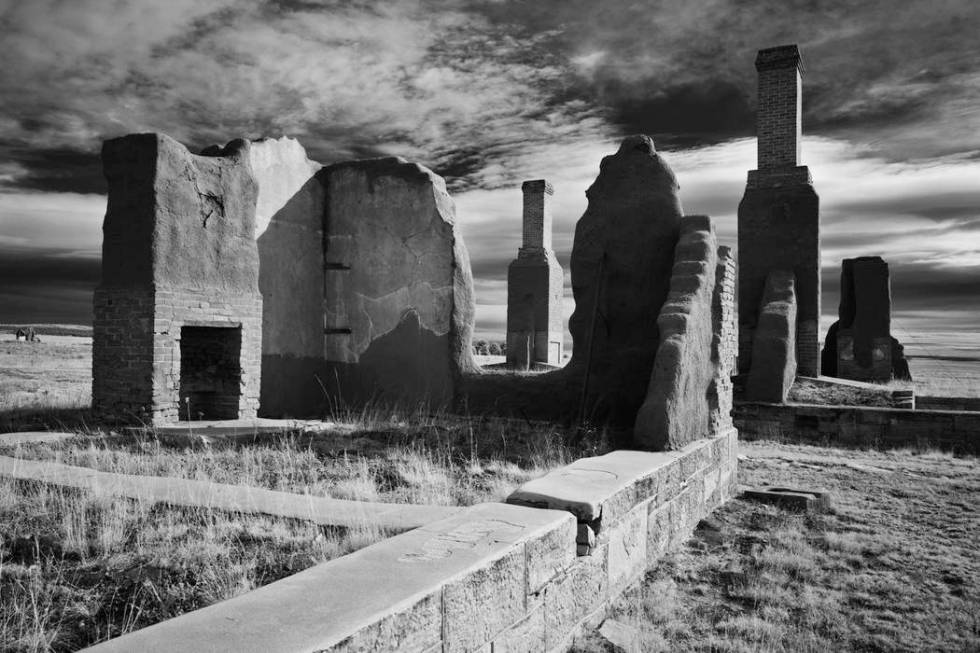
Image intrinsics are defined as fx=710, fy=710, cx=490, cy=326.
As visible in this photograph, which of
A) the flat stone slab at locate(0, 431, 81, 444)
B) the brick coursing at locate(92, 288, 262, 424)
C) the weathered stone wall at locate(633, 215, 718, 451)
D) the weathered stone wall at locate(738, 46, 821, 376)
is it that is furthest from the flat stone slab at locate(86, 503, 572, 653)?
the weathered stone wall at locate(738, 46, 821, 376)

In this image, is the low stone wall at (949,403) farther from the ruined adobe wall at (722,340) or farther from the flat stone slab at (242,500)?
the flat stone slab at (242,500)

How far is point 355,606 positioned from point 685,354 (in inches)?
169

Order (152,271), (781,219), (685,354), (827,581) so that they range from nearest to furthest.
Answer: (827,581)
(685,354)
(152,271)
(781,219)

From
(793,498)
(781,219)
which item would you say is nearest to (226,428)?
(793,498)

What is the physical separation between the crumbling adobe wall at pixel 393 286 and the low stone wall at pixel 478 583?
4590 millimetres

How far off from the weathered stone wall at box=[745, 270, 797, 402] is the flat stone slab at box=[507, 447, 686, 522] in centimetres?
728

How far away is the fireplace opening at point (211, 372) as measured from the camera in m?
8.86

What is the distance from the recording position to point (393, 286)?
386 inches

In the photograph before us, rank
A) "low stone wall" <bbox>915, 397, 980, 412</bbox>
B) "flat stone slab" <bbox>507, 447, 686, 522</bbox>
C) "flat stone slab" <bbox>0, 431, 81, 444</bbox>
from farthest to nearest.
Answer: "low stone wall" <bbox>915, 397, 980, 412</bbox>
"flat stone slab" <bbox>0, 431, 81, 444</bbox>
"flat stone slab" <bbox>507, 447, 686, 522</bbox>

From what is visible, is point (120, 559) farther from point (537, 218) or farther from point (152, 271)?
point (537, 218)

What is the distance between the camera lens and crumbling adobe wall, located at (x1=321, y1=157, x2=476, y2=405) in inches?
369

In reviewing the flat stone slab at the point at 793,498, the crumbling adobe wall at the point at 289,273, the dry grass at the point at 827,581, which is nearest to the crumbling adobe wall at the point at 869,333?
the dry grass at the point at 827,581

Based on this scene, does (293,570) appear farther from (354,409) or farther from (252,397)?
(354,409)

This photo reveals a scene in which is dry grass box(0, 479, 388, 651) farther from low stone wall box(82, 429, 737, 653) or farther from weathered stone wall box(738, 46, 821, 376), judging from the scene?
weathered stone wall box(738, 46, 821, 376)
